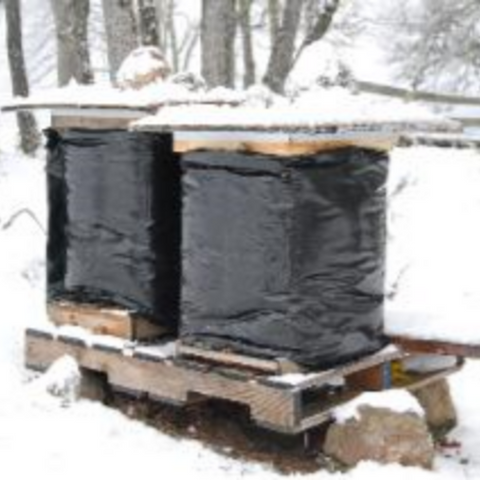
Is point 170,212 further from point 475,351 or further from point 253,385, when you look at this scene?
point 475,351

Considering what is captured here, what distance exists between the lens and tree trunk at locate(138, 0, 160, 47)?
9.58 metres

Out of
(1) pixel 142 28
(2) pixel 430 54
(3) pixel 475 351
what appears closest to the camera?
(3) pixel 475 351

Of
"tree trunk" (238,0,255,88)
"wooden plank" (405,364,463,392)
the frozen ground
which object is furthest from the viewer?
"tree trunk" (238,0,255,88)

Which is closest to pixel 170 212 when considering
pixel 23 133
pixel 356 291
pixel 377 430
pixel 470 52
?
pixel 356 291

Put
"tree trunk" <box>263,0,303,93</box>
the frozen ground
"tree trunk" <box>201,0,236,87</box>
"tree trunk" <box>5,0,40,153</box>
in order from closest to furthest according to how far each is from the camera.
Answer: the frozen ground
"tree trunk" <box>201,0,236,87</box>
"tree trunk" <box>263,0,303,93</box>
"tree trunk" <box>5,0,40,153</box>

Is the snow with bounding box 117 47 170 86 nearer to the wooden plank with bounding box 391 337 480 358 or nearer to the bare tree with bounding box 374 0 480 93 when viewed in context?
the wooden plank with bounding box 391 337 480 358

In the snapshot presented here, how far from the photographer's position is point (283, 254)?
543 centimetres

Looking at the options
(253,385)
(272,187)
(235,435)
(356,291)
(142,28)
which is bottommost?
(235,435)

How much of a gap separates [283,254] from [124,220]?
117 centimetres

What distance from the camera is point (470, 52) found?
78.8 feet

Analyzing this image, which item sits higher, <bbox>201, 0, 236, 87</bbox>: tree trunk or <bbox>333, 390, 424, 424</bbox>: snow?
<bbox>201, 0, 236, 87</bbox>: tree trunk

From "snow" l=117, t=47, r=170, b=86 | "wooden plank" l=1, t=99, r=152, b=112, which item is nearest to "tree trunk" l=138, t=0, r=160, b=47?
"snow" l=117, t=47, r=170, b=86

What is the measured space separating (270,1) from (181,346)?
702 inches

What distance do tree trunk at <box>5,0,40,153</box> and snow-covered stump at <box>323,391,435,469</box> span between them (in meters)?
13.4
